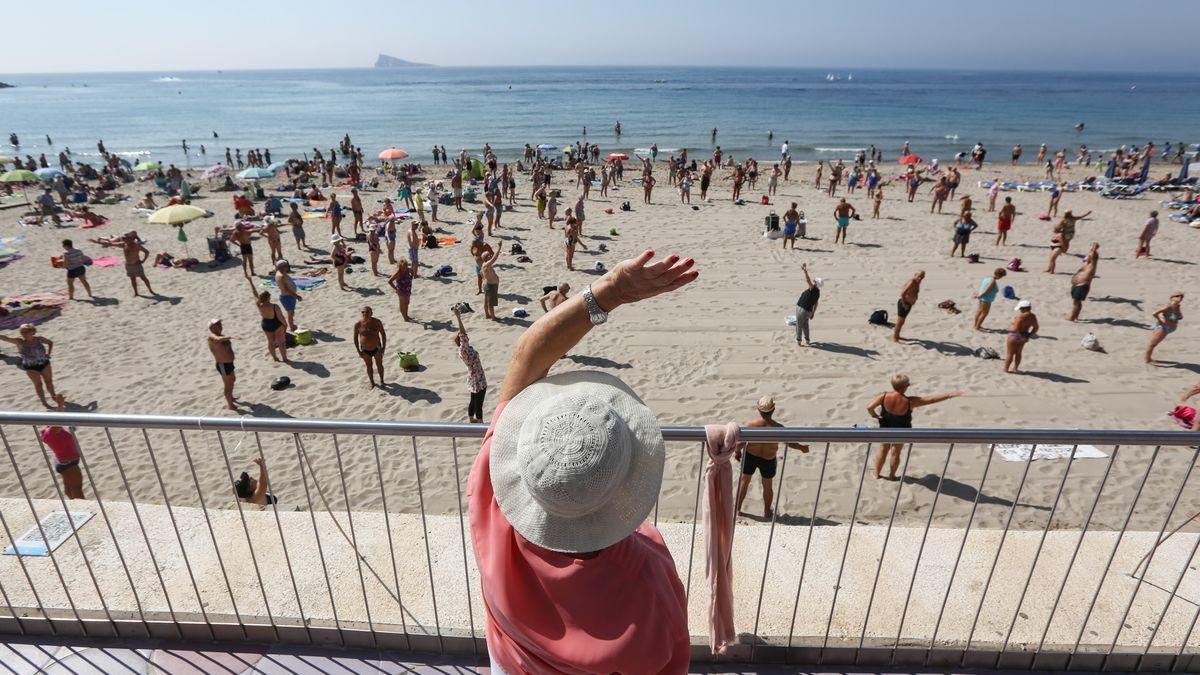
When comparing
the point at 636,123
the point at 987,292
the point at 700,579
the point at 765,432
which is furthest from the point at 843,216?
the point at 636,123

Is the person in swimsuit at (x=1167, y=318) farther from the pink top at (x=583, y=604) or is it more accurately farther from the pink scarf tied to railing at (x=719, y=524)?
the pink top at (x=583, y=604)

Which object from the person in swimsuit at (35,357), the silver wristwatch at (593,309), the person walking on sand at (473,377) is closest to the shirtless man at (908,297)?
the person walking on sand at (473,377)

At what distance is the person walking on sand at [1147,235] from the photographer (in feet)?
55.2

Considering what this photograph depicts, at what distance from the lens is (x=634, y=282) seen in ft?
6.67

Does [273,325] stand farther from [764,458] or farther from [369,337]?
[764,458]

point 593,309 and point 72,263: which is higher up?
point 593,309

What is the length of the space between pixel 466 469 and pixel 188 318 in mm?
9883

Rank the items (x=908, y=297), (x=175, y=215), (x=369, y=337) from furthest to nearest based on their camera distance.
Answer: (x=175, y=215)
(x=908, y=297)
(x=369, y=337)

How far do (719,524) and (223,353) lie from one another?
9.92 meters

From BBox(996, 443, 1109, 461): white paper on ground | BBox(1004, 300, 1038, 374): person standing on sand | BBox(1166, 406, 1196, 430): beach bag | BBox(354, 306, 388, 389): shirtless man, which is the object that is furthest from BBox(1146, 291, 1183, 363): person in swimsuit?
BBox(354, 306, 388, 389): shirtless man

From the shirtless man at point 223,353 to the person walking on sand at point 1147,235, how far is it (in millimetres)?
22457

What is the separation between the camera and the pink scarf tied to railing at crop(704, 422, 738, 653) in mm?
2312

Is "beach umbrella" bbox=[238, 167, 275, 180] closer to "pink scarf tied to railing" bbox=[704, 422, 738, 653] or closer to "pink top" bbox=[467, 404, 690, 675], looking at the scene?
"pink scarf tied to railing" bbox=[704, 422, 738, 653]

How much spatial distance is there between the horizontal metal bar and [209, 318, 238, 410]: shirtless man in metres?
7.62
